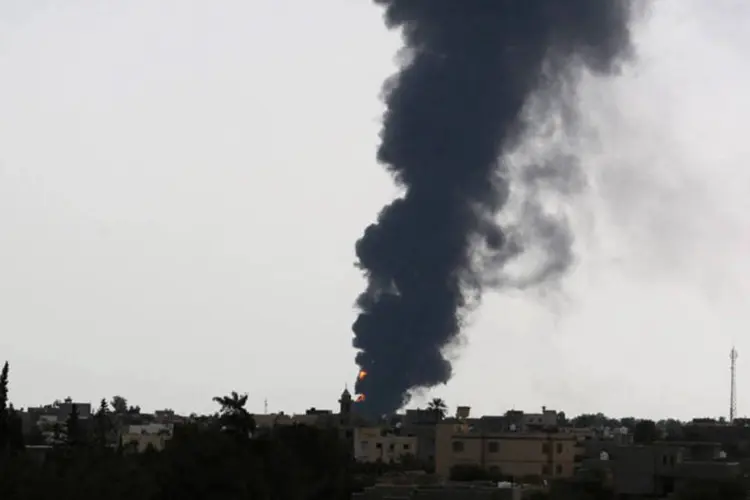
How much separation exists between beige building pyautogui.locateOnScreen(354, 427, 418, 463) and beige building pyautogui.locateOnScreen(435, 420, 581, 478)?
9.81 metres

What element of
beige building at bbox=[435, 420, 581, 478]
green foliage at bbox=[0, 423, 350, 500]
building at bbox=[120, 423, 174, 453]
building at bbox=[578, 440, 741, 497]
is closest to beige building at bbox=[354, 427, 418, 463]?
beige building at bbox=[435, 420, 581, 478]

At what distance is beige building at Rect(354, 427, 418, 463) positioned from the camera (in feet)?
328

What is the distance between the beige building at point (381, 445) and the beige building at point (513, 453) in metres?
9.81

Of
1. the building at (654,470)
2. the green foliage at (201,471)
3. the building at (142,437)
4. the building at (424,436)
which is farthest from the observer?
the building at (142,437)

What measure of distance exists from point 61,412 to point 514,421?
64007 millimetres

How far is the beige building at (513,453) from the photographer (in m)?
86.9

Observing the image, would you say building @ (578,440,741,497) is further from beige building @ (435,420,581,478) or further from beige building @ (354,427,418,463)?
beige building @ (354,427,418,463)

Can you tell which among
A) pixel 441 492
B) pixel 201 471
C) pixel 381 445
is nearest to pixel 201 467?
pixel 201 471

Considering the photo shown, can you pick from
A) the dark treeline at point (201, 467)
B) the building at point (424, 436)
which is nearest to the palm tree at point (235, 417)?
the dark treeline at point (201, 467)

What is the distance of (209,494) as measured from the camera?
58875 mm

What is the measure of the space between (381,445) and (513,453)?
14.8 meters

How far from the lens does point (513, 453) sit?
289 feet

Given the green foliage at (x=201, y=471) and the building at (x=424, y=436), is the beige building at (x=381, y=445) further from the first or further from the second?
the green foliage at (x=201, y=471)

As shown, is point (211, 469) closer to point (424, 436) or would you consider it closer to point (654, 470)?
point (654, 470)
